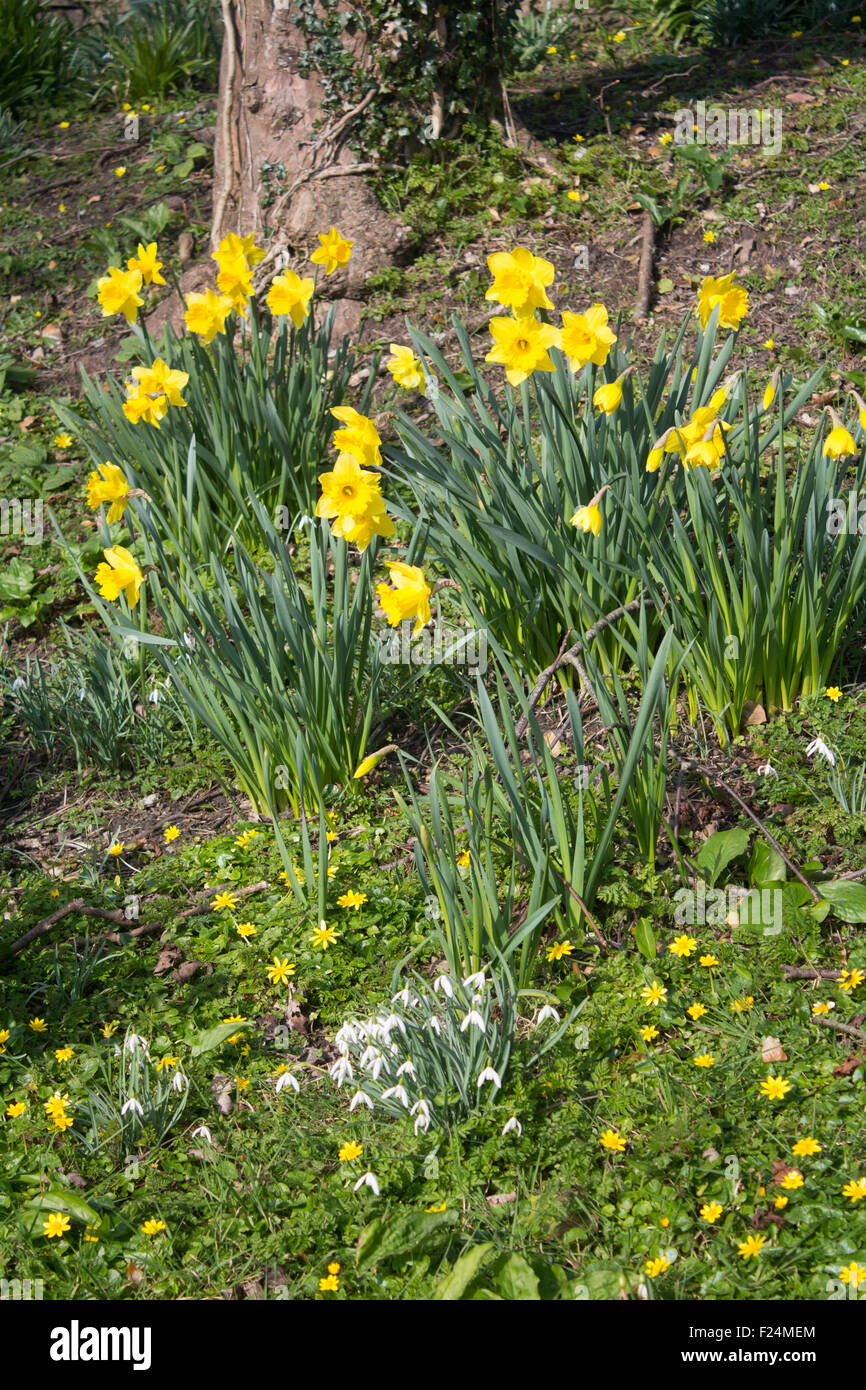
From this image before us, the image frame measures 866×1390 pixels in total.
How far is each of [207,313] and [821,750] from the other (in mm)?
2065

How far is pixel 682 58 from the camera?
5.66 m

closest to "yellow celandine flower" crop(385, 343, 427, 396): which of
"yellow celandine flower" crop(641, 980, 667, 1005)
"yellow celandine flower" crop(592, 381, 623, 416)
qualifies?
"yellow celandine flower" crop(592, 381, 623, 416)

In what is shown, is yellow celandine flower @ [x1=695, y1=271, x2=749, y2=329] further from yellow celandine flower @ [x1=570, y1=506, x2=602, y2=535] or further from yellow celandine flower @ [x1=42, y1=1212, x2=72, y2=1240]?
yellow celandine flower @ [x1=42, y1=1212, x2=72, y2=1240]

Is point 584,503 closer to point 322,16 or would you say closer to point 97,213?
point 322,16

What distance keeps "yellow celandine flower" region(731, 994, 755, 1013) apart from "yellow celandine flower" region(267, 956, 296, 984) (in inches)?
36.3

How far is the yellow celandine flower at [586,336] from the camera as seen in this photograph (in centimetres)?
229

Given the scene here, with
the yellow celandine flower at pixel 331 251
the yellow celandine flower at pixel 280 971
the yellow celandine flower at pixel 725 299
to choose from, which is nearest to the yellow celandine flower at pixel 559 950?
the yellow celandine flower at pixel 280 971

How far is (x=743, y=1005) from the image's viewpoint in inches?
79.4

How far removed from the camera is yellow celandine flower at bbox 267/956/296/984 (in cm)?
Result: 223

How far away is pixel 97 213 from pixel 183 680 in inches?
157

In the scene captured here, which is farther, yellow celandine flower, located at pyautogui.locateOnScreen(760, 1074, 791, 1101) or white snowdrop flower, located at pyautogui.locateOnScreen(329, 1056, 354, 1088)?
white snowdrop flower, located at pyautogui.locateOnScreen(329, 1056, 354, 1088)

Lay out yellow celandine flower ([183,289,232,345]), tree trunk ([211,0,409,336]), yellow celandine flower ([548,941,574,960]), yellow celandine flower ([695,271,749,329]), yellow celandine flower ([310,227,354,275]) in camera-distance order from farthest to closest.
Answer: tree trunk ([211,0,409,336]), yellow celandine flower ([310,227,354,275]), yellow celandine flower ([183,289,232,345]), yellow celandine flower ([695,271,749,329]), yellow celandine flower ([548,941,574,960])

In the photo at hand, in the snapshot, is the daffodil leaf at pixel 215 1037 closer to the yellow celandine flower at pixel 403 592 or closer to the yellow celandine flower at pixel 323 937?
the yellow celandine flower at pixel 323 937
